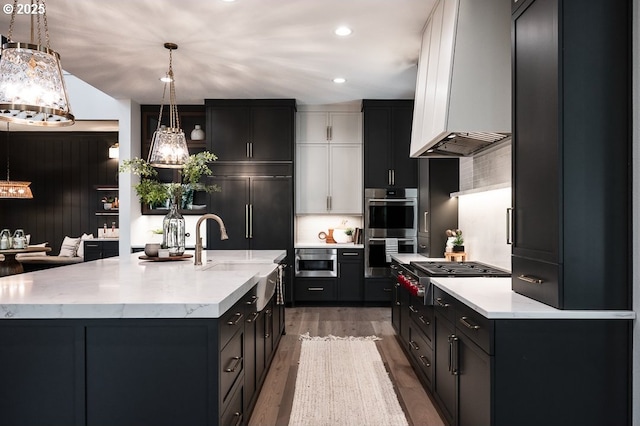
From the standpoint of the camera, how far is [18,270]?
7402 millimetres

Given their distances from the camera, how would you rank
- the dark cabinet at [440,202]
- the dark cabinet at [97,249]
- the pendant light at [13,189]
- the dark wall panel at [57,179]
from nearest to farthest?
the dark cabinet at [440,202] → the dark cabinet at [97,249] → the pendant light at [13,189] → the dark wall panel at [57,179]

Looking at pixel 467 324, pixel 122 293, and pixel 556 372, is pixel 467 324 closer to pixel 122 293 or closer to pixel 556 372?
pixel 556 372

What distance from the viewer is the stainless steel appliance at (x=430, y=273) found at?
119 inches

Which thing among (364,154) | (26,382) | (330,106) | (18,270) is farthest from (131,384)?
(18,270)

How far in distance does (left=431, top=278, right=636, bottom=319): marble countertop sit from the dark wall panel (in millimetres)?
8147

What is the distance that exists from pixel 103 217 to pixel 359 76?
620cm

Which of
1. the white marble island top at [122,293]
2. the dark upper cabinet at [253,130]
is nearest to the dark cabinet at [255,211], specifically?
the dark upper cabinet at [253,130]

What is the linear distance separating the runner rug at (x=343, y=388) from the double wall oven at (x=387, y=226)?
72.0 inches

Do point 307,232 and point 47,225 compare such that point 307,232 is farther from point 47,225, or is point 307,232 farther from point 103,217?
point 47,225

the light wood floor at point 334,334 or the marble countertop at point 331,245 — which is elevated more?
the marble countertop at point 331,245

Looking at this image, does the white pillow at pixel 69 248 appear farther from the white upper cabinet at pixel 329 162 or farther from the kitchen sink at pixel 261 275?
the kitchen sink at pixel 261 275

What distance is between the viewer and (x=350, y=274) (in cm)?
621

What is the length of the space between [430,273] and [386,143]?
11.1ft

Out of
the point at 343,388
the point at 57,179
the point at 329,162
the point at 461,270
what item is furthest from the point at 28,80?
the point at 57,179
